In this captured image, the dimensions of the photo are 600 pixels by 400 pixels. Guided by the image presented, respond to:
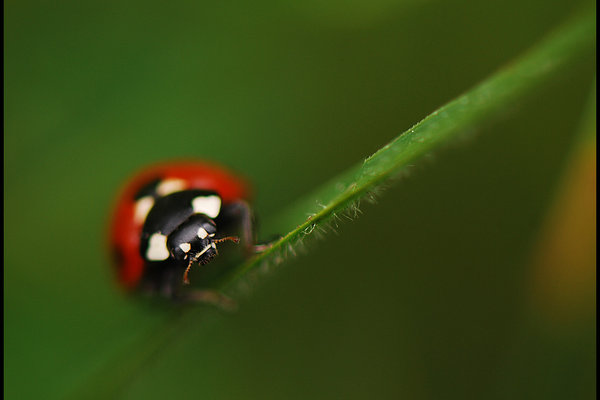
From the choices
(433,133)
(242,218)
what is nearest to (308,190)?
(242,218)

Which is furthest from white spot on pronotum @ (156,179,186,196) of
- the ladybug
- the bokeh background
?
the bokeh background

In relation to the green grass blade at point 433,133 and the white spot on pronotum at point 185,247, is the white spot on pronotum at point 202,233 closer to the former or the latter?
the white spot on pronotum at point 185,247

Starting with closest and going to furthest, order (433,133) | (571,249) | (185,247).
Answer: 1. (433,133)
2. (185,247)
3. (571,249)

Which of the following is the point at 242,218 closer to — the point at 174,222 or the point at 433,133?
the point at 174,222

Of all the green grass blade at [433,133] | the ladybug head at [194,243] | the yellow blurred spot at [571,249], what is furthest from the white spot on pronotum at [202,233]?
the yellow blurred spot at [571,249]

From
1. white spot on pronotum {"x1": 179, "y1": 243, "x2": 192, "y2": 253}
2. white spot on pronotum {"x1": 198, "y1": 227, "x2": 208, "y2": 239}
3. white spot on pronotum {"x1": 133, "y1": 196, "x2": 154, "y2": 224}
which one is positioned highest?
white spot on pronotum {"x1": 133, "y1": 196, "x2": 154, "y2": 224}

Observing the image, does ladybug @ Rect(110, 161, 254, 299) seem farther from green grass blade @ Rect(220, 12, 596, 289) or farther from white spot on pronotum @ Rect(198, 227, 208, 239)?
green grass blade @ Rect(220, 12, 596, 289)
